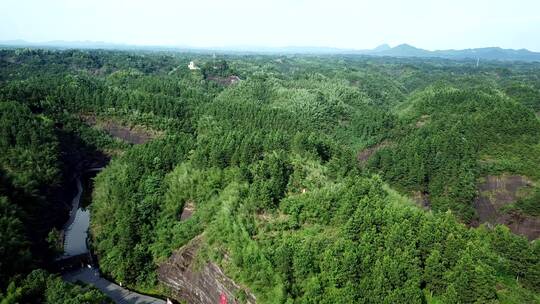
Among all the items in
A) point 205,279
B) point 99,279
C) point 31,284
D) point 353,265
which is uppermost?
point 353,265

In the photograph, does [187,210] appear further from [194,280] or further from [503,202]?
[503,202]

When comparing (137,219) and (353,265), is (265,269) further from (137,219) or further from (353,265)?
(137,219)

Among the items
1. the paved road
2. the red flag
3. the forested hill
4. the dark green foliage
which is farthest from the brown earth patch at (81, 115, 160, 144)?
the red flag

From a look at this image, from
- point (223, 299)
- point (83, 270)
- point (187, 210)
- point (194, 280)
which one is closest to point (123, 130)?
point (83, 270)

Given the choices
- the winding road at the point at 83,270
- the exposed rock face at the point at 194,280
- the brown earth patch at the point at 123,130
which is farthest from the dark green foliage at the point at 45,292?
the brown earth patch at the point at 123,130

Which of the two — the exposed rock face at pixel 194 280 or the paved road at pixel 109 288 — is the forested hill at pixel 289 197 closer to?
the exposed rock face at pixel 194 280

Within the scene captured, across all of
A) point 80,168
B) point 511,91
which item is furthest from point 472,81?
point 80,168

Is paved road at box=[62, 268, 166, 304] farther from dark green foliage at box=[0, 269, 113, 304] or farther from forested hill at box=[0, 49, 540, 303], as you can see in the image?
dark green foliage at box=[0, 269, 113, 304]
